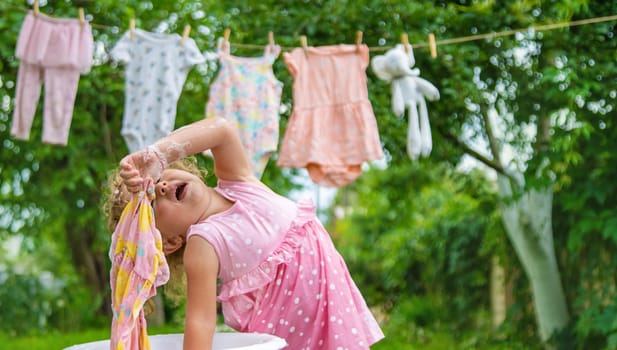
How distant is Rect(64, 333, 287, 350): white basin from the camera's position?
179cm

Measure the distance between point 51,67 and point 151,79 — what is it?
0.45 meters

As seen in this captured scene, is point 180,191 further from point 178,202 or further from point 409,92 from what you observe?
point 409,92

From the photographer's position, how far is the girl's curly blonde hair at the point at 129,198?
1876mm

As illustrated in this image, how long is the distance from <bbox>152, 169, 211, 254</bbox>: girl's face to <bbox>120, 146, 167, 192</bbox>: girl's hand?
0.12 meters

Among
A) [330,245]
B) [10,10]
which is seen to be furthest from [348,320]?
[10,10]

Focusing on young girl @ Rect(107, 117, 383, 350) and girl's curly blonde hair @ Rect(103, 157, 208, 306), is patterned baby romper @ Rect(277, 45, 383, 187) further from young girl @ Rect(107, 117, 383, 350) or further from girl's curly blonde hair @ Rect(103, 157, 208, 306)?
young girl @ Rect(107, 117, 383, 350)

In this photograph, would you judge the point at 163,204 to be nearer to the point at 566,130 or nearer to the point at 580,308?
the point at 566,130

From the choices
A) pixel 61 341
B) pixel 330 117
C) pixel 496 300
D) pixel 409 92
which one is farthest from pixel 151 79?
pixel 496 300

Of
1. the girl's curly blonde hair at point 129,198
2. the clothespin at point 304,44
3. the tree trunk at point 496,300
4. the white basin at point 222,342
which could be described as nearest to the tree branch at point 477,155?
the clothespin at point 304,44

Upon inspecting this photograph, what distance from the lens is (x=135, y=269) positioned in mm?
1703

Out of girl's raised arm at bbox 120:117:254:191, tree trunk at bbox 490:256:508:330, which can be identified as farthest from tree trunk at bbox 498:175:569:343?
girl's raised arm at bbox 120:117:254:191

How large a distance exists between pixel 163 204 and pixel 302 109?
1.89 meters

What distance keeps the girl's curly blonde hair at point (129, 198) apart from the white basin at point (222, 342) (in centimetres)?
15

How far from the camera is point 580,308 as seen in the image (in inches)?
167
